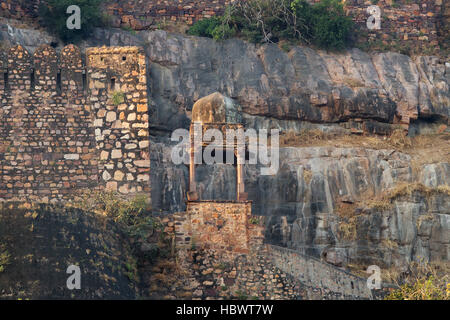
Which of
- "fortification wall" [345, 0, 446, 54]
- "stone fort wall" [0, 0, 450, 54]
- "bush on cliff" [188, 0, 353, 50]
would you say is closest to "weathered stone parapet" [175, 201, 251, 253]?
"bush on cliff" [188, 0, 353, 50]

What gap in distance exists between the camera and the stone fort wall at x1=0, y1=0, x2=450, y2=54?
1622 inches

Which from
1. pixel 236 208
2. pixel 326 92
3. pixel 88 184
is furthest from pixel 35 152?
pixel 326 92

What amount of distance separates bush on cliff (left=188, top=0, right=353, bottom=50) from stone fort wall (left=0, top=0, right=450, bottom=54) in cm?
109

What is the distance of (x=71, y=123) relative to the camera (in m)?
33.3

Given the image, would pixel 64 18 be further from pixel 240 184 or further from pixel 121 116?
pixel 240 184

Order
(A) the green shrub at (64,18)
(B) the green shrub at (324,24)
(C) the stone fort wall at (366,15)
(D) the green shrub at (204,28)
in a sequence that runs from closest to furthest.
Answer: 1. (A) the green shrub at (64,18)
2. (C) the stone fort wall at (366,15)
3. (D) the green shrub at (204,28)
4. (B) the green shrub at (324,24)

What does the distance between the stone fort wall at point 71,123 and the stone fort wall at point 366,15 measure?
262 inches

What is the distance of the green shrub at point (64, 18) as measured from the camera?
1539 inches

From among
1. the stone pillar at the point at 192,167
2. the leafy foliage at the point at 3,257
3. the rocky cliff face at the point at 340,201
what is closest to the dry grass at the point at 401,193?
the rocky cliff face at the point at 340,201

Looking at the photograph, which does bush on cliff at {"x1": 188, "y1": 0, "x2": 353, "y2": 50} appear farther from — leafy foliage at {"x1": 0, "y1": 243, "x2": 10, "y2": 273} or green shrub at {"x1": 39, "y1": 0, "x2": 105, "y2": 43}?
leafy foliage at {"x1": 0, "y1": 243, "x2": 10, "y2": 273}

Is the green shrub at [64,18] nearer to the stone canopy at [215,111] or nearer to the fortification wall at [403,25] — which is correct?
the stone canopy at [215,111]

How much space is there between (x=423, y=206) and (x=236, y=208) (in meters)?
8.40

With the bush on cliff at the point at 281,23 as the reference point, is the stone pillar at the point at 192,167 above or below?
below

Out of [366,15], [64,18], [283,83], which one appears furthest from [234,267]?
[366,15]
